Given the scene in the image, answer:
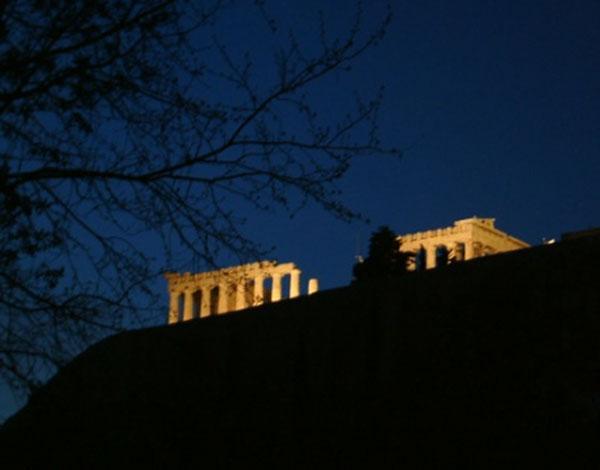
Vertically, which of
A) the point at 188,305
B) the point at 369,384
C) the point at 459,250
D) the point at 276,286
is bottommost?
the point at 369,384

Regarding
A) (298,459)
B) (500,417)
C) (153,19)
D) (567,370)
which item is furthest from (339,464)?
(153,19)

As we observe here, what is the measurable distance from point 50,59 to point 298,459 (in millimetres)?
3138

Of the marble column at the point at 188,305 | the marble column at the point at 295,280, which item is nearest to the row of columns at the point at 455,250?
the marble column at the point at 295,280

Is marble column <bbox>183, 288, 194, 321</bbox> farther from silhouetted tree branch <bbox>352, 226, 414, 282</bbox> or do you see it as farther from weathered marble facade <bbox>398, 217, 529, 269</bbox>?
silhouetted tree branch <bbox>352, 226, 414, 282</bbox>

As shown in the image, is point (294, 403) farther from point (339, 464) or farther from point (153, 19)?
point (153, 19)

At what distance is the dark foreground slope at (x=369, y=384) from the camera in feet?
16.1

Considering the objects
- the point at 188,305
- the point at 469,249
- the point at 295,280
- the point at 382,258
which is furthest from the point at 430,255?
the point at 382,258

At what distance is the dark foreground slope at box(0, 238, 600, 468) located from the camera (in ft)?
16.1

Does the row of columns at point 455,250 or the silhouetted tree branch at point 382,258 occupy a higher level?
the row of columns at point 455,250

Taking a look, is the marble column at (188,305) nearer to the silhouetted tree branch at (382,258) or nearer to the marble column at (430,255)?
the marble column at (430,255)

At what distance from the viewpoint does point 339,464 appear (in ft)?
19.0

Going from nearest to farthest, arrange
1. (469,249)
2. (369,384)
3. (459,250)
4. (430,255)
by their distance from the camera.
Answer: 1. (369,384)
2. (469,249)
3. (459,250)
4. (430,255)

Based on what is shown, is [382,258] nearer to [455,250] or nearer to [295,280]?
[455,250]

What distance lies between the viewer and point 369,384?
589 centimetres
